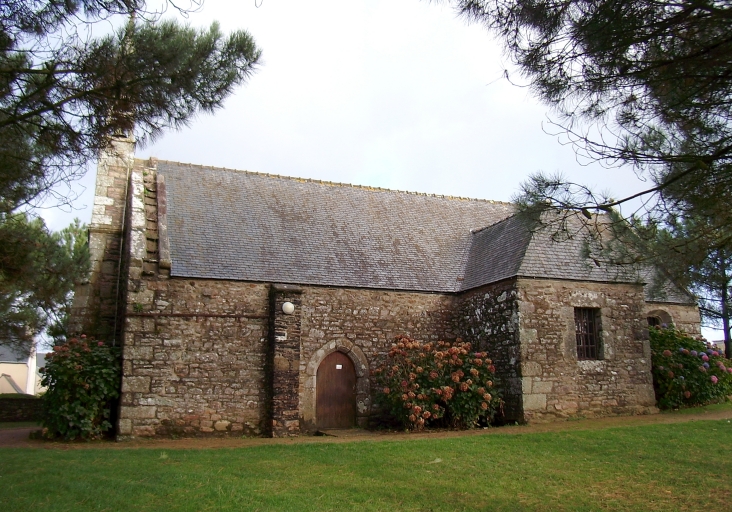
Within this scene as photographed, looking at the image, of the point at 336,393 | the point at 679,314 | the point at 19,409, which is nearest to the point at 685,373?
the point at 679,314

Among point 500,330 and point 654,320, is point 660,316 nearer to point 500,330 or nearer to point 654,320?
point 654,320

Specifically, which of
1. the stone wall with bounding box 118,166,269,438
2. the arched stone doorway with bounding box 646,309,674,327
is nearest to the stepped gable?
the stone wall with bounding box 118,166,269,438

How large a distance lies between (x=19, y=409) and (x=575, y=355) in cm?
1732

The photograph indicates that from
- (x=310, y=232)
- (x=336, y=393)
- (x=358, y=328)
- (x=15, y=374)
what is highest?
(x=310, y=232)

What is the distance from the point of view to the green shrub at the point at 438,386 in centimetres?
1236

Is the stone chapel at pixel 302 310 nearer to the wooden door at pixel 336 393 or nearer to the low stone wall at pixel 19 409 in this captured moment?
the wooden door at pixel 336 393

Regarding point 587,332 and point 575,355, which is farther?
point 587,332

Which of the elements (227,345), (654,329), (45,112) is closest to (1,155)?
(45,112)

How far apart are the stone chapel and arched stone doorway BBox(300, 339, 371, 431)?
0.11 feet

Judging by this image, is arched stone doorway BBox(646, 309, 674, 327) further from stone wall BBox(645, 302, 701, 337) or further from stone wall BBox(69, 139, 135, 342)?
stone wall BBox(69, 139, 135, 342)

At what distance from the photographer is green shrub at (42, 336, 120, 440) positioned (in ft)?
37.8

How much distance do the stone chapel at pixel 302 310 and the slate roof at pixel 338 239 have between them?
0.20 ft

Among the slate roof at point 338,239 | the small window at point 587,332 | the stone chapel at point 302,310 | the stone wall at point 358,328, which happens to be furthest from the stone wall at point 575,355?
the stone wall at point 358,328

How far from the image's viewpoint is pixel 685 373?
14.0 metres
